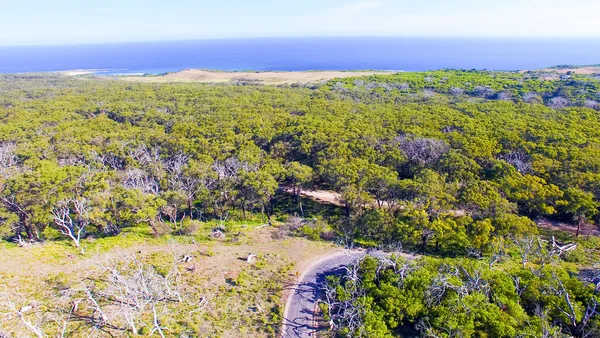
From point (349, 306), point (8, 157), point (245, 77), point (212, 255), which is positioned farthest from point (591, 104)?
point (245, 77)

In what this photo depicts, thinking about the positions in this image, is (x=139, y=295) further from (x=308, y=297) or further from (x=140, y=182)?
(x=140, y=182)

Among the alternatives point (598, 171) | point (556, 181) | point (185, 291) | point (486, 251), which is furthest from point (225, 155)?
point (598, 171)

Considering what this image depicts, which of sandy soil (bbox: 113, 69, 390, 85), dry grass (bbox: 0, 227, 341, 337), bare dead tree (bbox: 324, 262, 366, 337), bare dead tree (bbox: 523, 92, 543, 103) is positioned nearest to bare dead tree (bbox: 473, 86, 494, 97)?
bare dead tree (bbox: 523, 92, 543, 103)

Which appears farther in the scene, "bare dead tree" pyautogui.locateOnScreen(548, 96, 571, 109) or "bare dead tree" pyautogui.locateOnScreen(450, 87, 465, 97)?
"bare dead tree" pyautogui.locateOnScreen(450, 87, 465, 97)

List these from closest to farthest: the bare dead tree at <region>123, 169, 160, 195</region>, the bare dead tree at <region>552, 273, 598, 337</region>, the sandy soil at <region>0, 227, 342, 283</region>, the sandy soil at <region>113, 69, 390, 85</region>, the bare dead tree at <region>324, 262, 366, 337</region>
Result: the bare dead tree at <region>552, 273, 598, 337</region> → the bare dead tree at <region>324, 262, 366, 337</region> → the sandy soil at <region>0, 227, 342, 283</region> → the bare dead tree at <region>123, 169, 160, 195</region> → the sandy soil at <region>113, 69, 390, 85</region>

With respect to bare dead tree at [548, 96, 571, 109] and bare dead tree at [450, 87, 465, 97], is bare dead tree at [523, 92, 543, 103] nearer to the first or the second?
bare dead tree at [548, 96, 571, 109]

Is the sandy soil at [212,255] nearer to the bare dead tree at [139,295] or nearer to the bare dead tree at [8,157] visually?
the bare dead tree at [139,295]

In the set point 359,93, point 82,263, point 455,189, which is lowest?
point 82,263

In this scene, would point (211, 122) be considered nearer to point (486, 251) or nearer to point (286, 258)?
point (286, 258)
